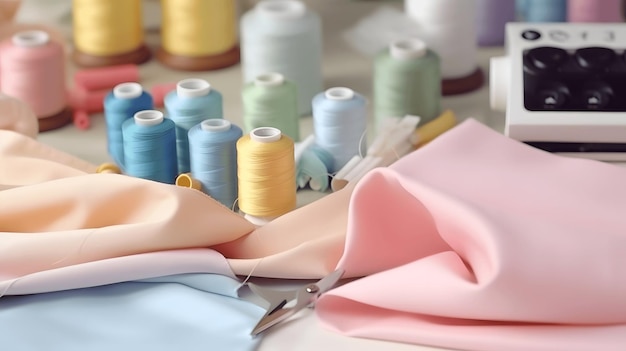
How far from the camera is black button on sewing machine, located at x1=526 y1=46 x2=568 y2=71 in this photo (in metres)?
1.30

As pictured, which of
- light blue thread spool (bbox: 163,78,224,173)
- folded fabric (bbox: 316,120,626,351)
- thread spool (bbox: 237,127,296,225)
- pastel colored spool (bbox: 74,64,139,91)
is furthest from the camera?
pastel colored spool (bbox: 74,64,139,91)

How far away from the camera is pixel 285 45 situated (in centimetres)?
141

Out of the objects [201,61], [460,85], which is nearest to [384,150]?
[460,85]

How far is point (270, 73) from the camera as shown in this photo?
1.38 m

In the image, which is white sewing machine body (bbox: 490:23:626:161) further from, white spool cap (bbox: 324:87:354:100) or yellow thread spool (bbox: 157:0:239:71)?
yellow thread spool (bbox: 157:0:239:71)

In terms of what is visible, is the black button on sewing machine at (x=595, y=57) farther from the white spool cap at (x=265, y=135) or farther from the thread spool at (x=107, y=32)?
the thread spool at (x=107, y=32)

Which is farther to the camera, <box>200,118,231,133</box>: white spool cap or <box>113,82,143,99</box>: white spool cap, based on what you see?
<box>113,82,143,99</box>: white spool cap

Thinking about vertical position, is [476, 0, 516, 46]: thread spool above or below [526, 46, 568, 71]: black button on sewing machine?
below

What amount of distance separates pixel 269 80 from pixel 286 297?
354mm

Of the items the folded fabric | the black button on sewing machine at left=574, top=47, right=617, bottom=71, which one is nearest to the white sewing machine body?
the black button on sewing machine at left=574, top=47, right=617, bottom=71

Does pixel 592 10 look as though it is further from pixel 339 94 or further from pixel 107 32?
pixel 107 32

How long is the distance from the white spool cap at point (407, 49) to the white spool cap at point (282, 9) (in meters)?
0.13

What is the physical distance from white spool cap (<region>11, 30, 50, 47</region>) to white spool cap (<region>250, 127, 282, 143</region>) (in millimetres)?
351

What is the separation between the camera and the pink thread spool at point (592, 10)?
5.06 ft
